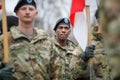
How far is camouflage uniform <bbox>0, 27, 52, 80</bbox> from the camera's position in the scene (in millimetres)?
4531

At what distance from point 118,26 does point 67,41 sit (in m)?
6.54

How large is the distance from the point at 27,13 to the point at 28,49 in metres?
0.40

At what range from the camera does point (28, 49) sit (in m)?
4.60

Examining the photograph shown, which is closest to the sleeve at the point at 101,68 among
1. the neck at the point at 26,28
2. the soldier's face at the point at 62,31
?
the soldier's face at the point at 62,31

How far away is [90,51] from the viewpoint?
5770 mm

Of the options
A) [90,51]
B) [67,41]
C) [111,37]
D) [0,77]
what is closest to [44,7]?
[67,41]

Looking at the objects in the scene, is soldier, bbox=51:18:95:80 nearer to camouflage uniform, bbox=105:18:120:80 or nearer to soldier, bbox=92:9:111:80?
soldier, bbox=92:9:111:80

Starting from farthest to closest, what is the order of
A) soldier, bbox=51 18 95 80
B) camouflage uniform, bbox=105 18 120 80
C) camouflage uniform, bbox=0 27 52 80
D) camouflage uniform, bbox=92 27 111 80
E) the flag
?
the flag < camouflage uniform, bbox=92 27 111 80 < soldier, bbox=51 18 95 80 < camouflage uniform, bbox=0 27 52 80 < camouflage uniform, bbox=105 18 120 80

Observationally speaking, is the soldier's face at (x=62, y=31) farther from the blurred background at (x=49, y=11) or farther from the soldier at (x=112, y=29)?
the blurred background at (x=49, y=11)

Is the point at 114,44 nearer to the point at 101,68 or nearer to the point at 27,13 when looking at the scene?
the point at 27,13

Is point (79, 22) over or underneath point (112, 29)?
underneath

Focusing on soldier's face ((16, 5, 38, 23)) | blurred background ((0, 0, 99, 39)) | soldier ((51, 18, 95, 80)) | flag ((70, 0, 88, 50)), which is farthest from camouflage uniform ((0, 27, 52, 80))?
blurred background ((0, 0, 99, 39))

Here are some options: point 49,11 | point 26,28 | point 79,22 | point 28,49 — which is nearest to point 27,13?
point 26,28

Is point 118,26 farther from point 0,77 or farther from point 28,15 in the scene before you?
point 28,15
